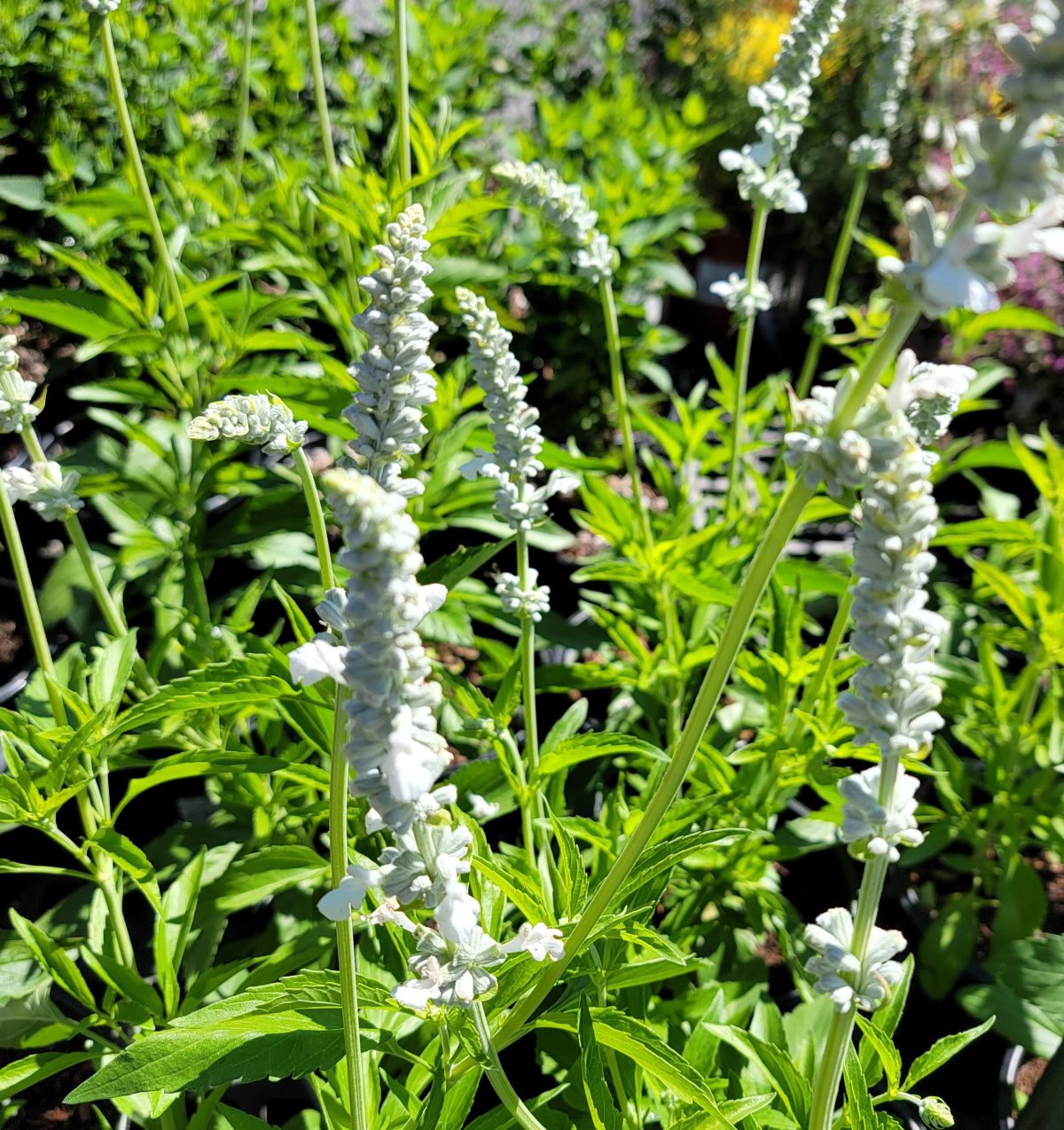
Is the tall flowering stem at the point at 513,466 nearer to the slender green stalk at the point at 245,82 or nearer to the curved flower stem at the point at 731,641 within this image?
the curved flower stem at the point at 731,641

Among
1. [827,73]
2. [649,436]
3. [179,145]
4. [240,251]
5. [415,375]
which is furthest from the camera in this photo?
[827,73]

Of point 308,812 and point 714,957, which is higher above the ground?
point 308,812

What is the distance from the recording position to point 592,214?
6.52 feet

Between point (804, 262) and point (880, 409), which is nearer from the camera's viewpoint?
point (880, 409)

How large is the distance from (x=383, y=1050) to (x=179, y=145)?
302 cm

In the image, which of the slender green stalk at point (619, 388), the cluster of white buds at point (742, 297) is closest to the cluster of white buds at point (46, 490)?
the slender green stalk at point (619, 388)

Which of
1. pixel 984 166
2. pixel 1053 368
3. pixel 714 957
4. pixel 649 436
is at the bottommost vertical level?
pixel 714 957

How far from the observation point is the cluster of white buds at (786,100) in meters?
1.95

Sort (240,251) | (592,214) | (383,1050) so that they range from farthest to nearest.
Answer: (240,251) < (592,214) < (383,1050)

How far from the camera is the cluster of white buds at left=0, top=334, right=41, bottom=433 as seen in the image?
4.45ft

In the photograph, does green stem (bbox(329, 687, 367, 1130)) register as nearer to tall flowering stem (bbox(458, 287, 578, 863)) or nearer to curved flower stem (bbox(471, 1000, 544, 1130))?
curved flower stem (bbox(471, 1000, 544, 1130))

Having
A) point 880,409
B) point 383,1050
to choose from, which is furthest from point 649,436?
point 880,409

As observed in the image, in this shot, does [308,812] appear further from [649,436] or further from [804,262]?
[804,262]

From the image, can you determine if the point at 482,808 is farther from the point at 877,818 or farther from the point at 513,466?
the point at 877,818
